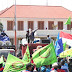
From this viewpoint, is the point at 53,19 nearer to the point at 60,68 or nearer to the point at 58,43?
the point at 58,43

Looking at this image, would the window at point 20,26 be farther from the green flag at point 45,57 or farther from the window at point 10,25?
the green flag at point 45,57

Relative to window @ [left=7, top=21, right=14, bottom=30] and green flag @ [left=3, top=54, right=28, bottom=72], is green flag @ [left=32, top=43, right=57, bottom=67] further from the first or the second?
window @ [left=7, top=21, right=14, bottom=30]

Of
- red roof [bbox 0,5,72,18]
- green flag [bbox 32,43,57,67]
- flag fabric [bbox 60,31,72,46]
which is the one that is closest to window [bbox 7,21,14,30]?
red roof [bbox 0,5,72,18]

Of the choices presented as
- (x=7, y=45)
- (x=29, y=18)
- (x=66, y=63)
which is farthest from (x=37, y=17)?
(x=66, y=63)

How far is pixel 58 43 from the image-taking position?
16391 millimetres

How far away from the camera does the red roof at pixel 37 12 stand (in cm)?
4740

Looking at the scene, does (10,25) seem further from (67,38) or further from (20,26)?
(67,38)

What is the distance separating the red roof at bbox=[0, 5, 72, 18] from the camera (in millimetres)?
47397

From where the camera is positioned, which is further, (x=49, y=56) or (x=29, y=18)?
(x=29, y=18)

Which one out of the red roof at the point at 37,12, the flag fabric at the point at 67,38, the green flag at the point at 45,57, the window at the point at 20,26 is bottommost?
the window at the point at 20,26

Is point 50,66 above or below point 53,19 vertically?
above

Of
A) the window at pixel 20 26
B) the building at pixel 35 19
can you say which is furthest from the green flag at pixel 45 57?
the window at pixel 20 26

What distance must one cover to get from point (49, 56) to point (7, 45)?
5869 mm

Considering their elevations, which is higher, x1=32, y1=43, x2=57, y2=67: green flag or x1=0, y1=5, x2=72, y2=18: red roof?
x1=32, y1=43, x2=57, y2=67: green flag
